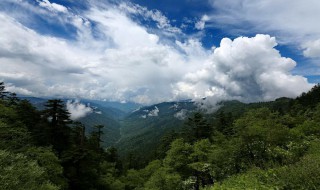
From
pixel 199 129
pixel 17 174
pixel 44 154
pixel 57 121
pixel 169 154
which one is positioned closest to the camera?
pixel 17 174

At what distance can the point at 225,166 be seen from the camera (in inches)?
1555

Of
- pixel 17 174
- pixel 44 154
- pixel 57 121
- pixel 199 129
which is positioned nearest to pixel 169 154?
pixel 199 129

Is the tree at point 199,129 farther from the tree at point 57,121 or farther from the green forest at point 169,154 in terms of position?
the tree at point 57,121

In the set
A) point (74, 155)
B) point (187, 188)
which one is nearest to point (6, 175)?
point (74, 155)

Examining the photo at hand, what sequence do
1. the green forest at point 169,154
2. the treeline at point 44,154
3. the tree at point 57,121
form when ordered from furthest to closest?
the tree at point 57,121 → the green forest at point 169,154 → the treeline at point 44,154

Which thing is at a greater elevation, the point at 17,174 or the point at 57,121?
the point at 57,121

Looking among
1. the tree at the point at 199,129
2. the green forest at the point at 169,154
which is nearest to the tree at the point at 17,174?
the green forest at the point at 169,154

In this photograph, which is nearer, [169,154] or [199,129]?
[169,154]

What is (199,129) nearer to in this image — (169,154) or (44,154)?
(169,154)

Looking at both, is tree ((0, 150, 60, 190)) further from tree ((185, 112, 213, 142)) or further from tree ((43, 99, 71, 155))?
tree ((185, 112, 213, 142))

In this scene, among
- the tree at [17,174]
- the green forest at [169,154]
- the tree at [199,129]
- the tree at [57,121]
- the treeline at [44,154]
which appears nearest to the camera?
the tree at [17,174]

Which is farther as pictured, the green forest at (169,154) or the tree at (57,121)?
the tree at (57,121)

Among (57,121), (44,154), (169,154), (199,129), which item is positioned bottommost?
(169,154)

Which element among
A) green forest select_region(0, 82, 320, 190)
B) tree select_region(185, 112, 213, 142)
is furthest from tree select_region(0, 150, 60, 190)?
tree select_region(185, 112, 213, 142)
